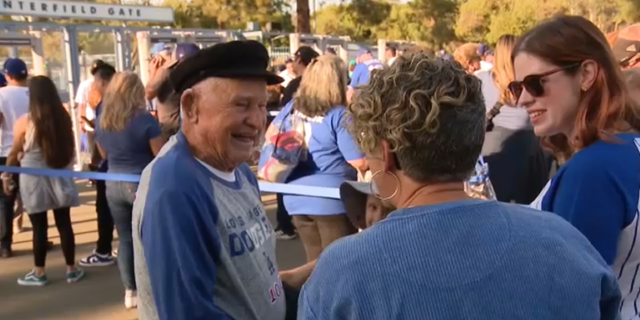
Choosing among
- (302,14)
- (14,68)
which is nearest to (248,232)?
(14,68)

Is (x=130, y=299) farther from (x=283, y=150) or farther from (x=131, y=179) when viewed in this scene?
(x=283, y=150)

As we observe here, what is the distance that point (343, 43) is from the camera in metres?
A: 16.3

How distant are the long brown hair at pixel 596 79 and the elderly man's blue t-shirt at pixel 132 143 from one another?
3722 mm

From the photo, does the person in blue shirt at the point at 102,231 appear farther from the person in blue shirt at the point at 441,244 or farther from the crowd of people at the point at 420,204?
the person in blue shirt at the point at 441,244

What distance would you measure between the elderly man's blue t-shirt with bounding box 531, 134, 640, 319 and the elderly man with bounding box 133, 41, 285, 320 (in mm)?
966

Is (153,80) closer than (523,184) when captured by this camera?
No

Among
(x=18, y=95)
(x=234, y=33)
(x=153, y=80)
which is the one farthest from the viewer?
(x=234, y=33)

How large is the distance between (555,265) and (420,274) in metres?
0.25

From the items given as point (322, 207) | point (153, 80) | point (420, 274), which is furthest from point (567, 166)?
point (153, 80)

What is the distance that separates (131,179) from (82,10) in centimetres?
759

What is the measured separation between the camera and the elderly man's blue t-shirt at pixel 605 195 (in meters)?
1.63

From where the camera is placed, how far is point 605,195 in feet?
5.36

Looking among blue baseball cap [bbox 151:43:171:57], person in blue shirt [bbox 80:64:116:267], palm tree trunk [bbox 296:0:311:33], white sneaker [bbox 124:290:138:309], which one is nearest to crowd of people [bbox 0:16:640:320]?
white sneaker [bbox 124:290:138:309]

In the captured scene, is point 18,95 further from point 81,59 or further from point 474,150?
point 474,150
